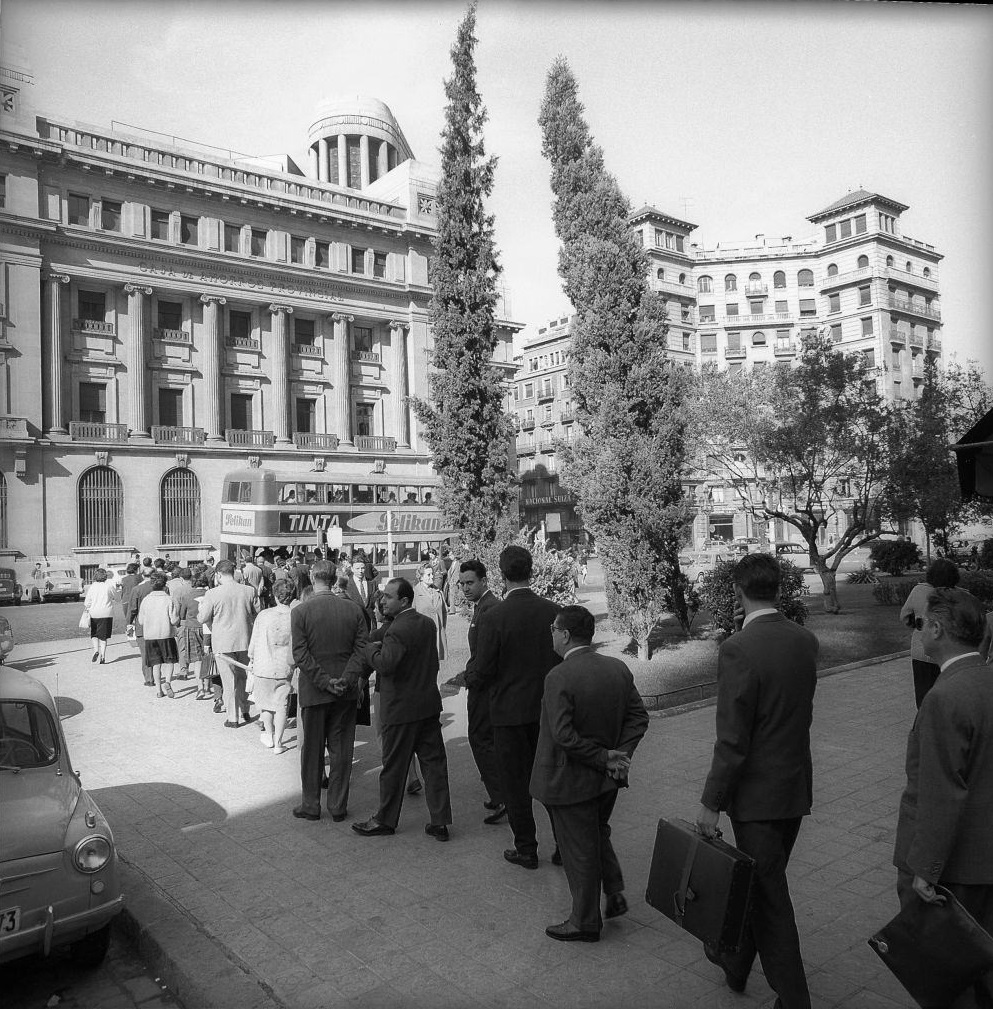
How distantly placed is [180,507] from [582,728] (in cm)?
3627

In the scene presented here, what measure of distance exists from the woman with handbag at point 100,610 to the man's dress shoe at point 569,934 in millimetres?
12306

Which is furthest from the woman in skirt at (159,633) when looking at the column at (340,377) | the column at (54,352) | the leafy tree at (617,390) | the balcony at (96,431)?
the column at (340,377)

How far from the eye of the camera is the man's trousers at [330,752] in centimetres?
616

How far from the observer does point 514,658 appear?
5242mm

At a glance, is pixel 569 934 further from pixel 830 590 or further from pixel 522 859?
pixel 830 590

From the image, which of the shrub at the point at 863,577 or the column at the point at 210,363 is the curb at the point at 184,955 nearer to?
the shrub at the point at 863,577

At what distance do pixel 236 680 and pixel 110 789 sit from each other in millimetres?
2475

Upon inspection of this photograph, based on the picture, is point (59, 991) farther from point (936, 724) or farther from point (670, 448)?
point (670, 448)

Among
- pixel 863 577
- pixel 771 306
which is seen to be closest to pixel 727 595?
pixel 863 577

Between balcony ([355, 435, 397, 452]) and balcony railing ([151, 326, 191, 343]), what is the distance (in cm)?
996

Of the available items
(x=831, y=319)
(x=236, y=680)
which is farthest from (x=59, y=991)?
(x=831, y=319)

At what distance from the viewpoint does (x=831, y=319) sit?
62.3 metres

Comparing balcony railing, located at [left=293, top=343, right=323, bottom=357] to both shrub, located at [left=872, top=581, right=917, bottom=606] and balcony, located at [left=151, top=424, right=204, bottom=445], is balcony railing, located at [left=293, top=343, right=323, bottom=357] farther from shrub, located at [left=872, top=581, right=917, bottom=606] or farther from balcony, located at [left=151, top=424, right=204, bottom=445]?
shrub, located at [left=872, top=581, right=917, bottom=606]

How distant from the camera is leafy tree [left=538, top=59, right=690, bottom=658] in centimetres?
1334
